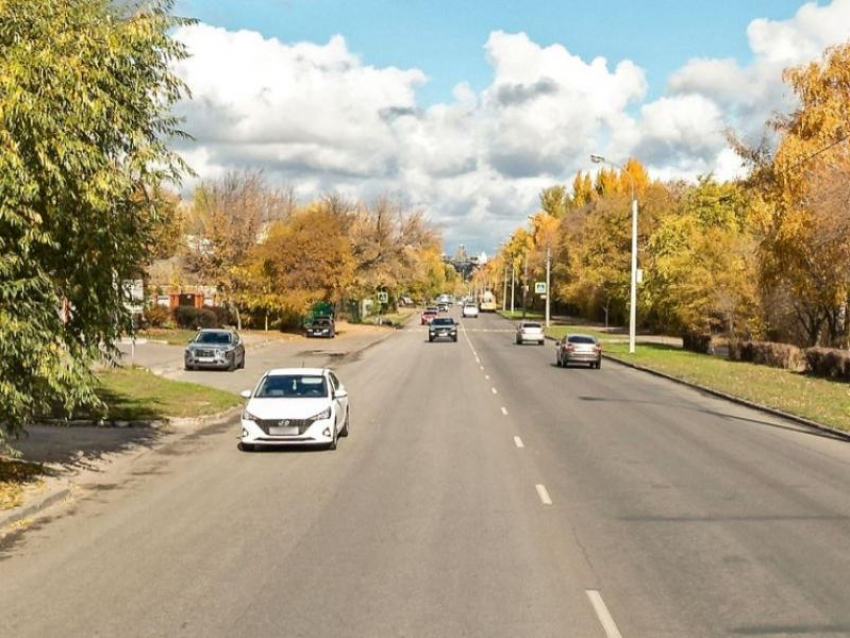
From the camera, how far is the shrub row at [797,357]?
115 feet

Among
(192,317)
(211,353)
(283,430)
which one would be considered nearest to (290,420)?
(283,430)

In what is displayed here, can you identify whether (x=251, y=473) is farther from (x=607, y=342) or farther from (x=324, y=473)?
(x=607, y=342)

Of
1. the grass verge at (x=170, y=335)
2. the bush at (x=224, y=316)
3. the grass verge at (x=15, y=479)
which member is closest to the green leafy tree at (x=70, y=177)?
the grass verge at (x=15, y=479)

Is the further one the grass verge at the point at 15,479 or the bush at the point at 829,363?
the bush at the point at 829,363

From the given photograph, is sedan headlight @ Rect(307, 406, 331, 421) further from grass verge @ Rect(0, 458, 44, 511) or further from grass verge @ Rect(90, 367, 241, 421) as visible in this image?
grass verge @ Rect(90, 367, 241, 421)

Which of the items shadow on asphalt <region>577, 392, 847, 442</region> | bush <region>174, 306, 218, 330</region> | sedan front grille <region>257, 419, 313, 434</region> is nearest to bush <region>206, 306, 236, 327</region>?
bush <region>174, 306, 218, 330</region>

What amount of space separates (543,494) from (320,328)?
57094 mm

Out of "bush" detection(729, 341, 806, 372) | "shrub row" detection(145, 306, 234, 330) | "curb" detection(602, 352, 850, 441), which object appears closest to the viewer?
"curb" detection(602, 352, 850, 441)

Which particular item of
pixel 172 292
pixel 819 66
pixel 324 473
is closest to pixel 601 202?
pixel 172 292

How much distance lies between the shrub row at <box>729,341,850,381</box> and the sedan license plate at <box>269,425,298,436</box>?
23436 mm

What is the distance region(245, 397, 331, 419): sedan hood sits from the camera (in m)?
17.5

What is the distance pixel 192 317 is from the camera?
67438mm

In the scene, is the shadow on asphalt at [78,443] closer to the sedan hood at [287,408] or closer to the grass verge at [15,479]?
the grass verge at [15,479]

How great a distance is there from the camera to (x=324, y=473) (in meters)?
15.3
